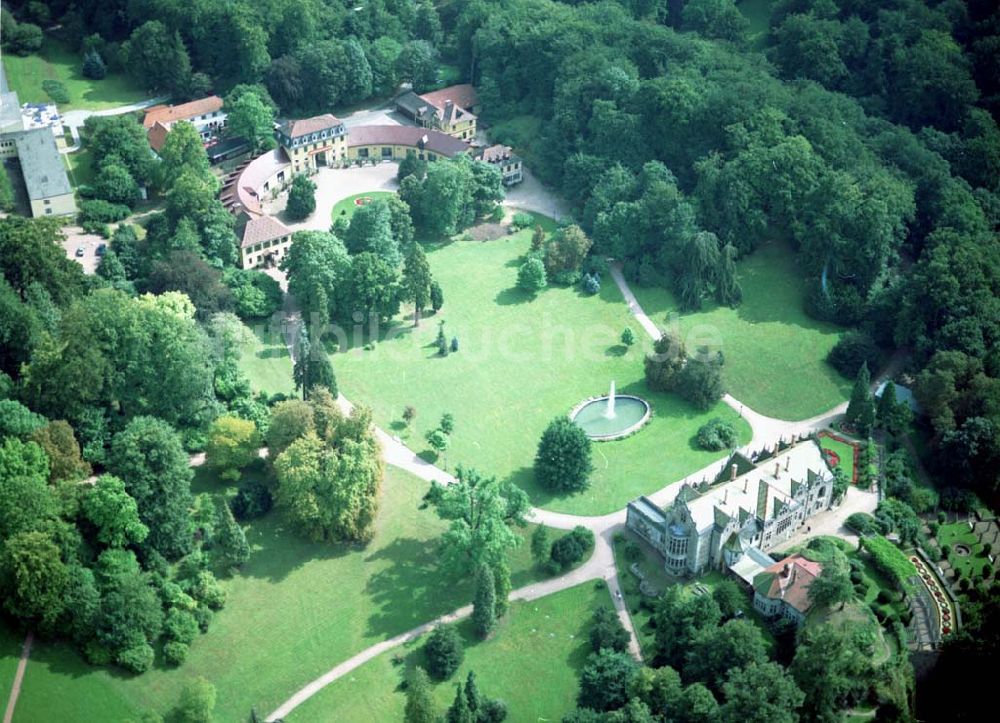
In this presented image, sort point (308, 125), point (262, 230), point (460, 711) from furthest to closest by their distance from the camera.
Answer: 1. point (308, 125)
2. point (262, 230)
3. point (460, 711)

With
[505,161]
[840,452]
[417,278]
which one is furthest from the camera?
[505,161]

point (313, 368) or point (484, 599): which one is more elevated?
point (313, 368)

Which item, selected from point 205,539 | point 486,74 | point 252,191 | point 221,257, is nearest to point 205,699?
point 205,539

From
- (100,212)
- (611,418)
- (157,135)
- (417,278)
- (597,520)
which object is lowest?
(597,520)

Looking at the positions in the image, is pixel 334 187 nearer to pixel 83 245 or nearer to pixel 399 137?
pixel 399 137

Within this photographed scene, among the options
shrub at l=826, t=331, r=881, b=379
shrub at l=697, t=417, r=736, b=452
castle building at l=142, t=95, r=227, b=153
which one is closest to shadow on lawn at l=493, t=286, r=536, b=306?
shrub at l=697, t=417, r=736, b=452

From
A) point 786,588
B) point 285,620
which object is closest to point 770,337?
point 786,588

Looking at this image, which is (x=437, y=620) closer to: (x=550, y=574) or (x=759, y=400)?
(x=550, y=574)

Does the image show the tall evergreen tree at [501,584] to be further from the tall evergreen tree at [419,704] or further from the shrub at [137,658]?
the shrub at [137,658]
